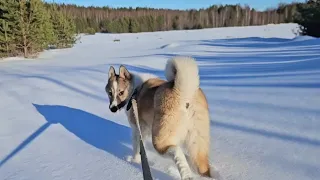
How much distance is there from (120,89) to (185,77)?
1229mm

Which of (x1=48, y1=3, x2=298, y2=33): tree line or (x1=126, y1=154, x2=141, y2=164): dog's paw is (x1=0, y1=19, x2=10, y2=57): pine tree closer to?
(x1=126, y1=154, x2=141, y2=164): dog's paw

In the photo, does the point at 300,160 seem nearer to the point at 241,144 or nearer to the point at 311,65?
the point at 241,144

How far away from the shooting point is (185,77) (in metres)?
2.27

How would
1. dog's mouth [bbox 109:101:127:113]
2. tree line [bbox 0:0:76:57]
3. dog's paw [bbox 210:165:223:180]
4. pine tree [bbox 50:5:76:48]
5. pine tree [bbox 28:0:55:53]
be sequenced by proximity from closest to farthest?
dog's paw [bbox 210:165:223:180] → dog's mouth [bbox 109:101:127:113] → tree line [bbox 0:0:76:57] → pine tree [bbox 28:0:55:53] → pine tree [bbox 50:5:76:48]

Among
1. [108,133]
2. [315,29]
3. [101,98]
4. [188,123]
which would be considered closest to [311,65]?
[101,98]

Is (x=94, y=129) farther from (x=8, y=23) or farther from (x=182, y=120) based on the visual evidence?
(x=8, y=23)

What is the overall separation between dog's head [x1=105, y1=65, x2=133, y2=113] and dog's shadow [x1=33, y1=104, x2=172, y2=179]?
0.47m

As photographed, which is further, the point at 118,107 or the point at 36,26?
the point at 36,26

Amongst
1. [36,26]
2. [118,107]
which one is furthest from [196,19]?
[118,107]

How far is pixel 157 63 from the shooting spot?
38.1 ft

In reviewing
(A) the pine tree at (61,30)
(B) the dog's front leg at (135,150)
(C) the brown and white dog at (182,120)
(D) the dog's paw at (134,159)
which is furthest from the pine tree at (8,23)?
(C) the brown and white dog at (182,120)

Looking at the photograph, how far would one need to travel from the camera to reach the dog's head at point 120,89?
10.8ft

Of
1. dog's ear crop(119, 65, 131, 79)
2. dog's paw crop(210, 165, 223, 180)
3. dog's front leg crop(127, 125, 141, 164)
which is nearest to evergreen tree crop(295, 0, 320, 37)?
dog's ear crop(119, 65, 131, 79)

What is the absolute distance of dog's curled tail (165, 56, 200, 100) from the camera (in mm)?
2270
